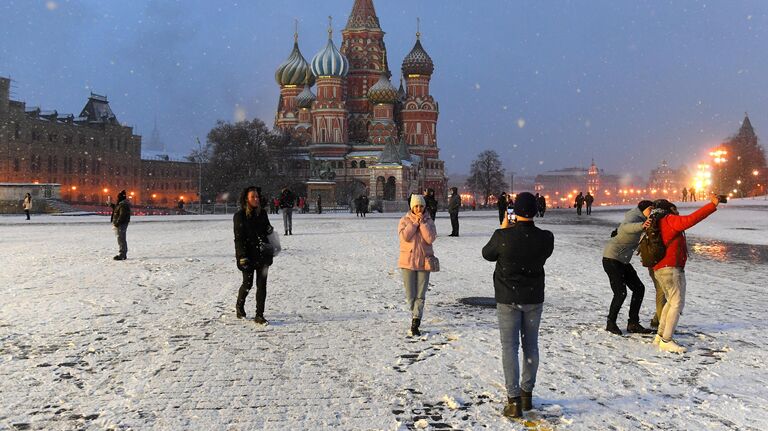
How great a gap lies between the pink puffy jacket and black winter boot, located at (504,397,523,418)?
98.8 inches

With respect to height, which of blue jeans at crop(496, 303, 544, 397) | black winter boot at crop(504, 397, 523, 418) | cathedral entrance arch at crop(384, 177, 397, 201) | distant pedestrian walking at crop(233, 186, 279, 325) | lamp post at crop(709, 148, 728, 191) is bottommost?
black winter boot at crop(504, 397, 523, 418)

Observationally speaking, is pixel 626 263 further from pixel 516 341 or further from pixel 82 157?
pixel 82 157

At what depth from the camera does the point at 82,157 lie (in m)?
80.9

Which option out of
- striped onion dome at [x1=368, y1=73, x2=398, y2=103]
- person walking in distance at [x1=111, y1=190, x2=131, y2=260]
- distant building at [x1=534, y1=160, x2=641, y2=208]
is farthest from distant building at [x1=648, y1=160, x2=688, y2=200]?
person walking in distance at [x1=111, y1=190, x2=131, y2=260]

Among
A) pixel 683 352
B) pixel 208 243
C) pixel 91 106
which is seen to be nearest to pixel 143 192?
pixel 91 106

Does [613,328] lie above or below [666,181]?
below

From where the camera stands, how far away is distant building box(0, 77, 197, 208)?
6838 centimetres

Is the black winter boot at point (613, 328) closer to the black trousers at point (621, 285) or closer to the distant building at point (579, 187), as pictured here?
the black trousers at point (621, 285)

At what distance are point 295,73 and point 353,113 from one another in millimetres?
9355

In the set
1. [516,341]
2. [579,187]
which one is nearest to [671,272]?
[516,341]

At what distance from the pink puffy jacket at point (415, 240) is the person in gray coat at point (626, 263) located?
6.15 ft

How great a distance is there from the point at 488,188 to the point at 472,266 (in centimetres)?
7876

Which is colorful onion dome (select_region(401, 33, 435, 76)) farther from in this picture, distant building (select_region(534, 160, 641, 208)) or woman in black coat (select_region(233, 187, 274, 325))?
distant building (select_region(534, 160, 641, 208))

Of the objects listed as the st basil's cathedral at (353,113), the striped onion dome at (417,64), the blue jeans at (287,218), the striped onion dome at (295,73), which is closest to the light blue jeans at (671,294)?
the blue jeans at (287,218)
